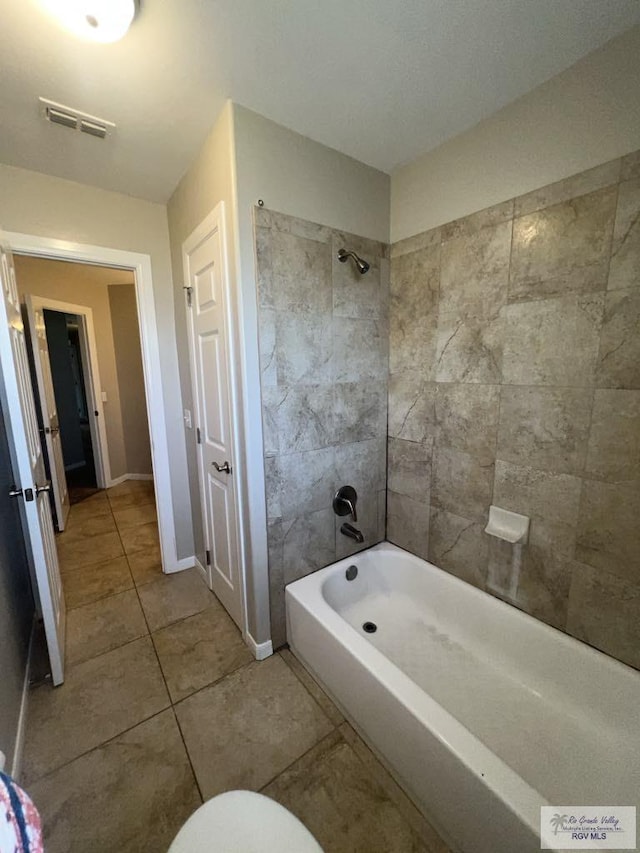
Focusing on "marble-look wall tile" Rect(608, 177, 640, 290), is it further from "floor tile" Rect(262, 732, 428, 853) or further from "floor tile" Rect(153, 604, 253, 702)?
"floor tile" Rect(153, 604, 253, 702)

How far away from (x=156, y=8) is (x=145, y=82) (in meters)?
0.31

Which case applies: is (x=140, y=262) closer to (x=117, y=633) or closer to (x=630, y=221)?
(x=117, y=633)

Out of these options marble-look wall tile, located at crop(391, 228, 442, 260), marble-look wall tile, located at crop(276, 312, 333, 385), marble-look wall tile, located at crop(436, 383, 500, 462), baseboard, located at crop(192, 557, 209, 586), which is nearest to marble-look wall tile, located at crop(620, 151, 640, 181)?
marble-look wall tile, located at crop(391, 228, 442, 260)

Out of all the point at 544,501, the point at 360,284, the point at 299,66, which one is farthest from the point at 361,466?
the point at 299,66

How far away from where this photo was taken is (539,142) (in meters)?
1.29

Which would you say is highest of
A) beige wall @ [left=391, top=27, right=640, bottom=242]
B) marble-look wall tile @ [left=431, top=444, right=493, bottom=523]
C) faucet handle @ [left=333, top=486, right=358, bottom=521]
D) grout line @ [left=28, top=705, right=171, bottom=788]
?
beige wall @ [left=391, top=27, right=640, bottom=242]

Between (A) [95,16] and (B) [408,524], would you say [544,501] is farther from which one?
(A) [95,16]

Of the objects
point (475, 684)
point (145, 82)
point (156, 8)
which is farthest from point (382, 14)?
point (475, 684)

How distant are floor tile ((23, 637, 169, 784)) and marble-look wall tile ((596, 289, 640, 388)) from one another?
7.33 feet

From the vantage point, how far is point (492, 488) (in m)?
1.57

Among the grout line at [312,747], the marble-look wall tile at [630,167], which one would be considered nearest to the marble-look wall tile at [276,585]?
the grout line at [312,747]

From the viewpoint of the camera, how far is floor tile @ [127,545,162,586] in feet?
7.66

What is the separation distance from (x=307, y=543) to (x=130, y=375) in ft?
12.2

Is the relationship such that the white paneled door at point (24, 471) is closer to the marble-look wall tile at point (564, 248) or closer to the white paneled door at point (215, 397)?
the white paneled door at point (215, 397)
